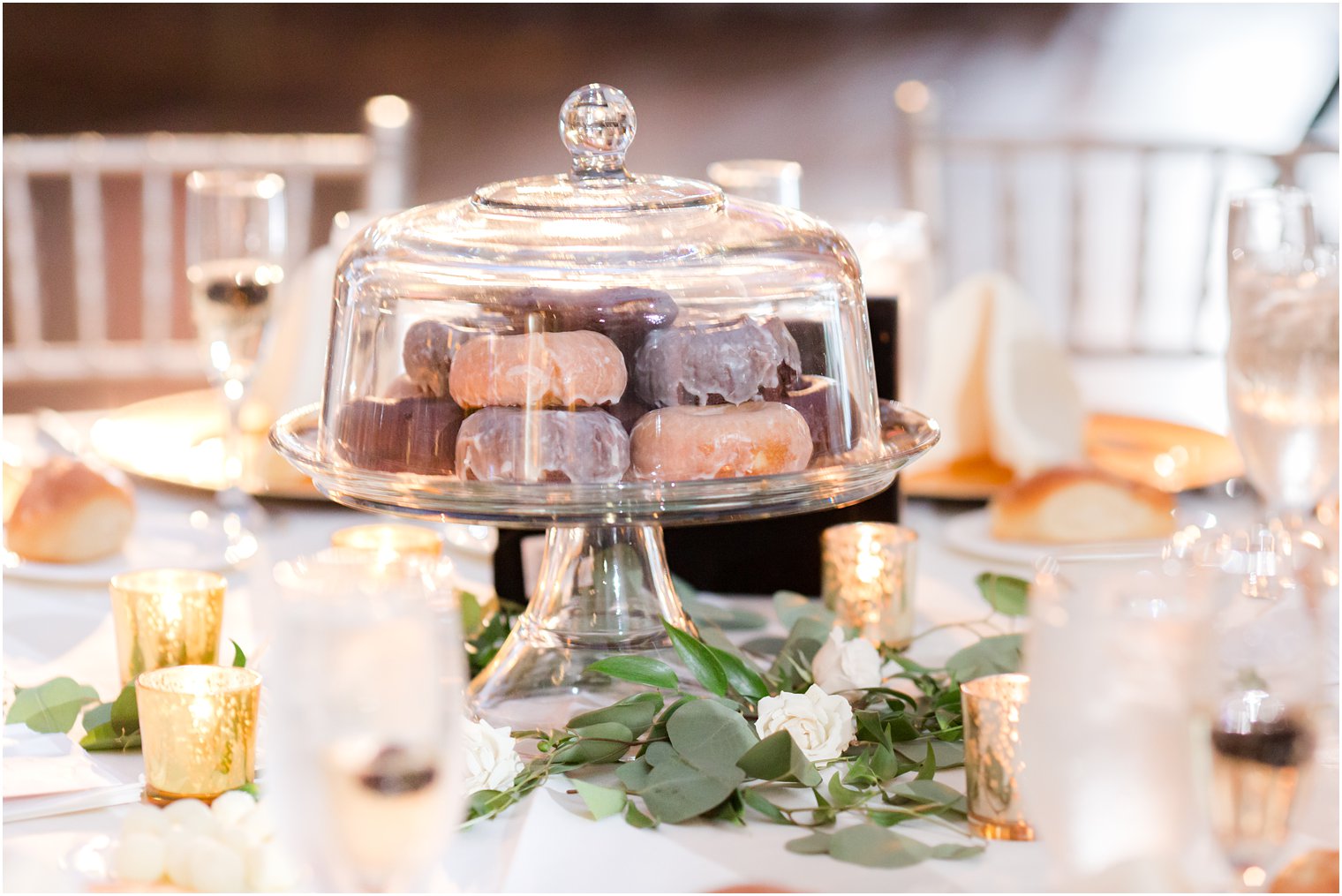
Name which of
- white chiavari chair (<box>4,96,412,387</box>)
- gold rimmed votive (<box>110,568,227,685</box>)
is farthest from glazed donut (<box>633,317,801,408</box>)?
white chiavari chair (<box>4,96,412,387</box>)

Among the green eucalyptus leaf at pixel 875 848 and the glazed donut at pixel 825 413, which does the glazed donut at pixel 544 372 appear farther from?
the green eucalyptus leaf at pixel 875 848

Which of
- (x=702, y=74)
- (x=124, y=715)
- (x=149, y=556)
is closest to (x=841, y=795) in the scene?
(x=124, y=715)

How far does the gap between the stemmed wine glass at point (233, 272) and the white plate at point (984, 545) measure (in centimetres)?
60

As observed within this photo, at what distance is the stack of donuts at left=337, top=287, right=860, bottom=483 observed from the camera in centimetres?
74

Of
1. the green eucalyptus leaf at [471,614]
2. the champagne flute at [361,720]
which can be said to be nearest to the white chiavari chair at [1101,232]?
the green eucalyptus leaf at [471,614]

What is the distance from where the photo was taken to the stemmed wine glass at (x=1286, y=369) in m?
0.85

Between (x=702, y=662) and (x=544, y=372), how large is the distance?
7.0 inches

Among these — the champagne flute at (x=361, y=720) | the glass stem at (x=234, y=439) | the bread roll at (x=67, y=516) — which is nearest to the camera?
the champagne flute at (x=361, y=720)

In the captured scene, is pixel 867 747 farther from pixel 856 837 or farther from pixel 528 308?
pixel 528 308

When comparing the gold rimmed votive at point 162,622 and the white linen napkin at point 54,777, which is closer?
the white linen napkin at point 54,777

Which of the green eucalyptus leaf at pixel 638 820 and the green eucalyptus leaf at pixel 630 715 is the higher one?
the green eucalyptus leaf at pixel 630 715

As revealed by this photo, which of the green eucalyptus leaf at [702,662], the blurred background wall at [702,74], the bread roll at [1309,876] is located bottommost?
the bread roll at [1309,876]

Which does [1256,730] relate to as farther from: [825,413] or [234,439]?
[234,439]

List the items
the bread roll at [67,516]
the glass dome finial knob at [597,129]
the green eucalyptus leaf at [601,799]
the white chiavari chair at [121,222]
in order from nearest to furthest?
1. the green eucalyptus leaf at [601,799]
2. the glass dome finial knob at [597,129]
3. the bread roll at [67,516]
4. the white chiavari chair at [121,222]
